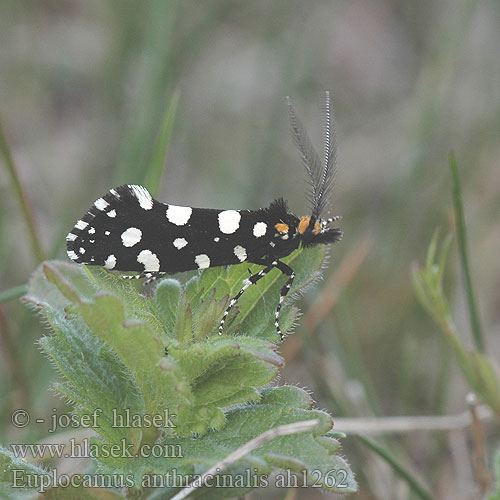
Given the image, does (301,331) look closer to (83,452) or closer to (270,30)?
(83,452)

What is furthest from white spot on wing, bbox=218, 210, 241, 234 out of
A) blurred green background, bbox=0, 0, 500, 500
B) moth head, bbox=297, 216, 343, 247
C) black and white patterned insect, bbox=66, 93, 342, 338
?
blurred green background, bbox=0, 0, 500, 500

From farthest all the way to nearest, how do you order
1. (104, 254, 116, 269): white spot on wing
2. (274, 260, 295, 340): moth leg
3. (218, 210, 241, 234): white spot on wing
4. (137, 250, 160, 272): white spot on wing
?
(218, 210, 241, 234): white spot on wing
(137, 250, 160, 272): white spot on wing
(104, 254, 116, 269): white spot on wing
(274, 260, 295, 340): moth leg

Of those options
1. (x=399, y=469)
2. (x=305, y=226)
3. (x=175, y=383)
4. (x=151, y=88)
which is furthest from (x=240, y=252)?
(x=151, y=88)

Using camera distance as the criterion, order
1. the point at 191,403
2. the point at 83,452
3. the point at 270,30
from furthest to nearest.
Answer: the point at 270,30 → the point at 83,452 → the point at 191,403

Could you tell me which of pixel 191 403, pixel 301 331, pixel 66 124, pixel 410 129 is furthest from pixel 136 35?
pixel 191 403

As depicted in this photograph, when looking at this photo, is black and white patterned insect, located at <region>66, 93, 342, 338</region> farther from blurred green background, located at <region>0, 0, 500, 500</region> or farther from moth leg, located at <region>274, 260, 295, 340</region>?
blurred green background, located at <region>0, 0, 500, 500</region>

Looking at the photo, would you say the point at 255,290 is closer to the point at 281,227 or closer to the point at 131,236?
the point at 281,227

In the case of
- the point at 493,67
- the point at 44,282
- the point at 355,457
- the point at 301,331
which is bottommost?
the point at 355,457
